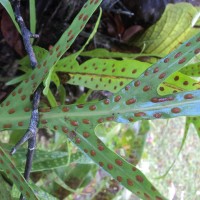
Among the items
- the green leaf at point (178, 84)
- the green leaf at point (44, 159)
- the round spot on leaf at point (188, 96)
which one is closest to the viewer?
the round spot on leaf at point (188, 96)

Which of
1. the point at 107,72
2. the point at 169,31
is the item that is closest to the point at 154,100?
the point at 107,72

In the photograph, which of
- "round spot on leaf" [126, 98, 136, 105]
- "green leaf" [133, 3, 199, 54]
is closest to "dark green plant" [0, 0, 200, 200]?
"round spot on leaf" [126, 98, 136, 105]

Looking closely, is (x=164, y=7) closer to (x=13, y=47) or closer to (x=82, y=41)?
(x=82, y=41)

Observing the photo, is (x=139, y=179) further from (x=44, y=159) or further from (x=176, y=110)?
(x=44, y=159)

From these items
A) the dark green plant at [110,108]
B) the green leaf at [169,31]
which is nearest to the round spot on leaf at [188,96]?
the dark green plant at [110,108]

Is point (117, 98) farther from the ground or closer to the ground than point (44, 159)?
farther from the ground

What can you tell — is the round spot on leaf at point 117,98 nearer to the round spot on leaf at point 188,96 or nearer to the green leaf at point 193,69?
the round spot on leaf at point 188,96

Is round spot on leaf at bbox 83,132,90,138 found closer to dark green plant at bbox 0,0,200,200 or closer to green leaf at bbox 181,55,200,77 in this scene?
dark green plant at bbox 0,0,200,200

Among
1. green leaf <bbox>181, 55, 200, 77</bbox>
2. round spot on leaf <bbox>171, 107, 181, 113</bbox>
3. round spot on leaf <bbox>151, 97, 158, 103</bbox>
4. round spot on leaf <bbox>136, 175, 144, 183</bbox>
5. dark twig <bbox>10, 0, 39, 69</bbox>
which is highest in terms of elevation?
dark twig <bbox>10, 0, 39, 69</bbox>

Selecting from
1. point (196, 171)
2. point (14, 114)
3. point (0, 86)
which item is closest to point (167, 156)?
point (196, 171)
